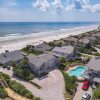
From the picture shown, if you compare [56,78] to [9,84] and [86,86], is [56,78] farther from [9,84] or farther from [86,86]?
[9,84]

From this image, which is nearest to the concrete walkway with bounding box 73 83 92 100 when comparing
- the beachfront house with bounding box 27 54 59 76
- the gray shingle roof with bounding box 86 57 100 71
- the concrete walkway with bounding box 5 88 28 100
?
the gray shingle roof with bounding box 86 57 100 71

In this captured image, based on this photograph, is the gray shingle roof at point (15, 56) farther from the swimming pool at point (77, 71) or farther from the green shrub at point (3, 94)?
the green shrub at point (3, 94)

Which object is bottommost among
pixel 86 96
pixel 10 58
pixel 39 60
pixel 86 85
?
pixel 86 85

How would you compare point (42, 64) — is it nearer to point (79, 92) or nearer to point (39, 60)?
point (39, 60)

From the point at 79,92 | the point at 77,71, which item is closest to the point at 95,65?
the point at 77,71

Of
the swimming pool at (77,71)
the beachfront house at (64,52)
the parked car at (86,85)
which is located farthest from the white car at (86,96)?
the beachfront house at (64,52)

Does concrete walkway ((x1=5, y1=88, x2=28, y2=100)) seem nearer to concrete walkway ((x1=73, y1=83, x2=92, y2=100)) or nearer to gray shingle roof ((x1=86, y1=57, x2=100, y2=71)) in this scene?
concrete walkway ((x1=73, y1=83, x2=92, y2=100))
